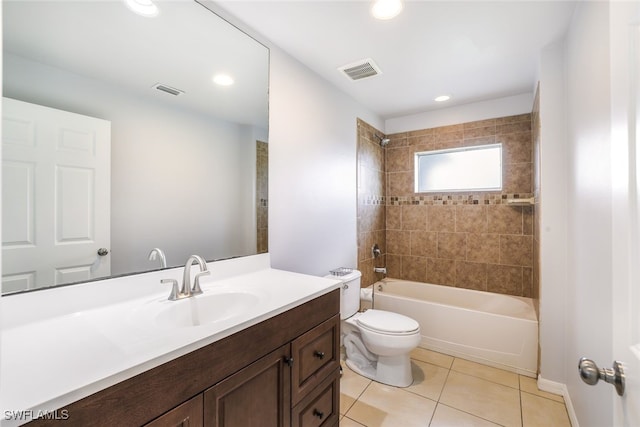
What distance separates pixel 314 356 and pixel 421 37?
1967 millimetres

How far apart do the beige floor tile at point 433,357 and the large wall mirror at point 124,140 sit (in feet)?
5.82

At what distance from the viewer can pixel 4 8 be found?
0.94 m

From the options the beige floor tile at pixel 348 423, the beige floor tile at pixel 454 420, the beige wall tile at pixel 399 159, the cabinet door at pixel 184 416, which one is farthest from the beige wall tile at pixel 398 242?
the cabinet door at pixel 184 416

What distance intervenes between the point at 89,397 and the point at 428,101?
3.17m

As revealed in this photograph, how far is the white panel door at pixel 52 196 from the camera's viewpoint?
0.94 meters

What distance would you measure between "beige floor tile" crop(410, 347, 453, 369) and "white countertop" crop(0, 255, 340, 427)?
1574 millimetres

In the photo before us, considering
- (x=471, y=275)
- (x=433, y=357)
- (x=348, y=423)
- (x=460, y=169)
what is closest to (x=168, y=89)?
(x=348, y=423)

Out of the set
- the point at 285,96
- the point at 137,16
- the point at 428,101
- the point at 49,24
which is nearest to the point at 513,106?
the point at 428,101

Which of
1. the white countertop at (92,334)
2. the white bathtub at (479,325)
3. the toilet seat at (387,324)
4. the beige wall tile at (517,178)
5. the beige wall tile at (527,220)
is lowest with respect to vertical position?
the white bathtub at (479,325)

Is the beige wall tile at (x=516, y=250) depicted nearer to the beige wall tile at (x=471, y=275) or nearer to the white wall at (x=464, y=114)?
the beige wall tile at (x=471, y=275)

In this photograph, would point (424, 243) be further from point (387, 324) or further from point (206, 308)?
point (206, 308)

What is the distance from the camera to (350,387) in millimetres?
2025

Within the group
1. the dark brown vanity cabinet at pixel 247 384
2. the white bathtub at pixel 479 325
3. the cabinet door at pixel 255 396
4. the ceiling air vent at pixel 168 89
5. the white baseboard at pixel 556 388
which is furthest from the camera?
the white bathtub at pixel 479 325

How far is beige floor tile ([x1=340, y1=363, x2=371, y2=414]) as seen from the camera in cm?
185
